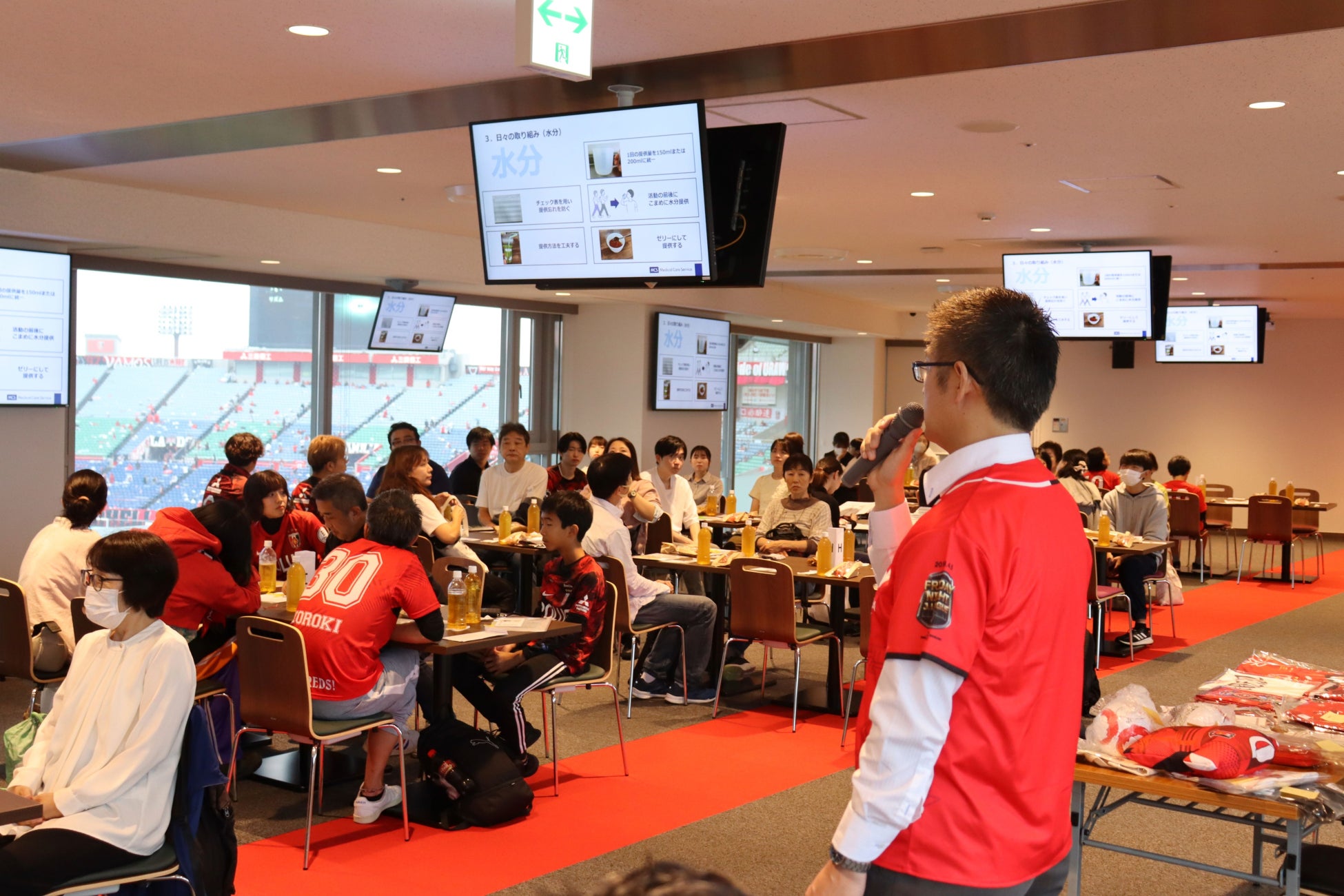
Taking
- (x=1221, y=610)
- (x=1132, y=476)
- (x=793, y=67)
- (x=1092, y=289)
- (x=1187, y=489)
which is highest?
(x=793, y=67)

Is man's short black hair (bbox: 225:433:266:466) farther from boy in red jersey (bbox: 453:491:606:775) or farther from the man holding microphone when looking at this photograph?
the man holding microphone

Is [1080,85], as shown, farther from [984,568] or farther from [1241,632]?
[1241,632]

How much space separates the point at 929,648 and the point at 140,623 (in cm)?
222

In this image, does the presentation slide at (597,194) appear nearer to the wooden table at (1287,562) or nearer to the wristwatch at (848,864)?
the wristwatch at (848,864)

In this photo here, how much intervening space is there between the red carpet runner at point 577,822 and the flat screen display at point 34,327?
4442 millimetres

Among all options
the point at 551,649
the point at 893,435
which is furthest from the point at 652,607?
the point at 893,435

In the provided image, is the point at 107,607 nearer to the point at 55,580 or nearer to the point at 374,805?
the point at 374,805

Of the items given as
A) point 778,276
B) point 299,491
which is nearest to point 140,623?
point 299,491

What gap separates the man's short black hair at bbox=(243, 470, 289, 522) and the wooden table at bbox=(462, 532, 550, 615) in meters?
2.25

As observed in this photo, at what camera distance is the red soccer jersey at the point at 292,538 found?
559 cm

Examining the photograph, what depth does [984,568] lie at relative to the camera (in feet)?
5.45

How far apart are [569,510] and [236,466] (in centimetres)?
200

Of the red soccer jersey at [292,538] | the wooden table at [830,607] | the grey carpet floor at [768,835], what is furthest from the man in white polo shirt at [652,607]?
the red soccer jersey at [292,538]

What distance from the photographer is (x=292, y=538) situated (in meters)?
5.77
